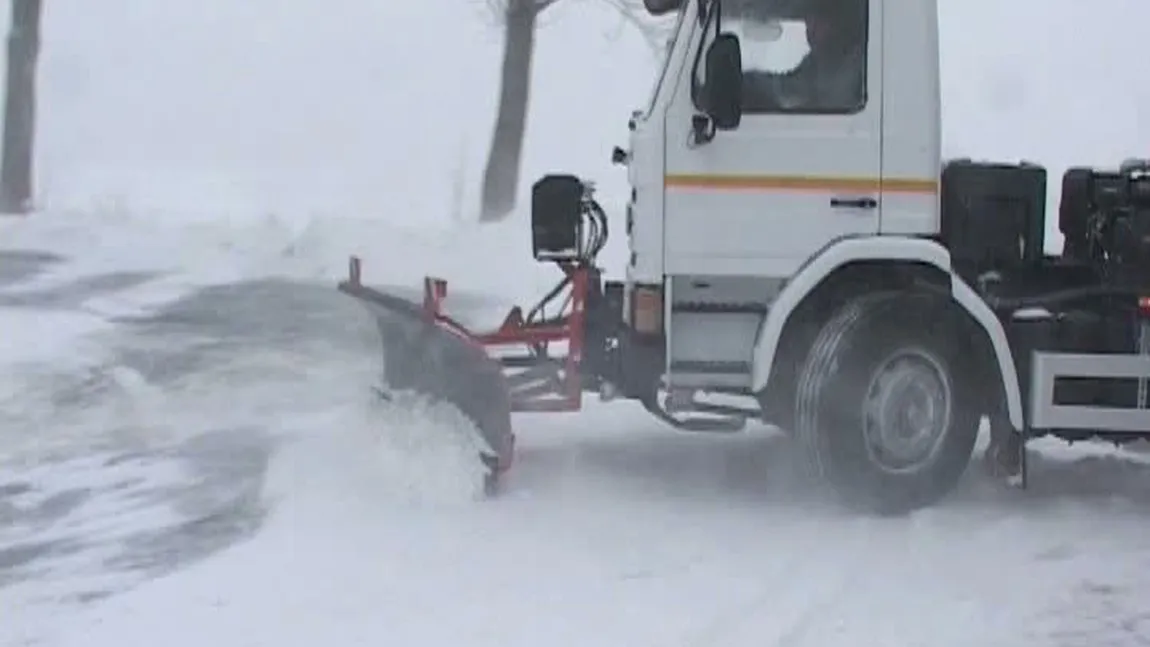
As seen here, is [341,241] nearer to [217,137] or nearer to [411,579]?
[411,579]

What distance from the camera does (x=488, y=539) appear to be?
8.49 meters

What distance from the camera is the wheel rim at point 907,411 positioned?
29.9 ft

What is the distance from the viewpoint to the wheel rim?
9109mm

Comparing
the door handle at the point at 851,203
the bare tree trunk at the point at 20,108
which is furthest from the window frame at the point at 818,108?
the bare tree trunk at the point at 20,108

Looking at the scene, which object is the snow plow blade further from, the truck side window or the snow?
the truck side window

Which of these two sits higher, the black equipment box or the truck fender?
the black equipment box

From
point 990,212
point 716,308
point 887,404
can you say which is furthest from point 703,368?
point 990,212

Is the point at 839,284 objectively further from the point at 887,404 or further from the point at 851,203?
the point at 887,404

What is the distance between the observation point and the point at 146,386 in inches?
497

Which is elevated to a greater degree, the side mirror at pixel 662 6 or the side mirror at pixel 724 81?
the side mirror at pixel 662 6

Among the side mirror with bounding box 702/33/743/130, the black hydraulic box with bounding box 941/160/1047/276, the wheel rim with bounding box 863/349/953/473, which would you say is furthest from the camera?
the black hydraulic box with bounding box 941/160/1047/276

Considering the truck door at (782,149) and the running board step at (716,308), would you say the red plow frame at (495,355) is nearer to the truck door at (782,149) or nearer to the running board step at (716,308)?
the running board step at (716,308)

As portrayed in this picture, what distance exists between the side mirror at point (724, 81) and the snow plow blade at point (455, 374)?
1.70 meters

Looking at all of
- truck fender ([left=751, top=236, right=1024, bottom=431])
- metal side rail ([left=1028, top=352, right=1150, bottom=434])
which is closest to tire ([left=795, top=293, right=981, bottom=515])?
truck fender ([left=751, top=236, right=1024, bottom=431])
